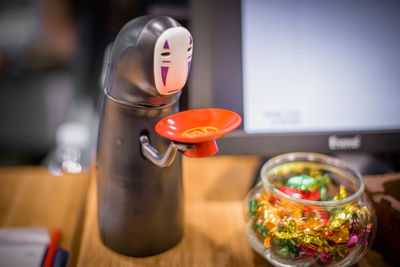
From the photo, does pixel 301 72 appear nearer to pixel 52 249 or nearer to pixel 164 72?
pixel 164 72

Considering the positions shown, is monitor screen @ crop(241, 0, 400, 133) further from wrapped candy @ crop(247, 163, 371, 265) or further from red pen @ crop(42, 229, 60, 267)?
red pen @ crop(42, 229, 60, 267)

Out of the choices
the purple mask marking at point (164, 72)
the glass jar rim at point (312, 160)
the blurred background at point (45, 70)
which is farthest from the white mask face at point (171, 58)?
the blurred background at point (45, 70)

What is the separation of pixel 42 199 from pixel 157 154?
0.29 meters

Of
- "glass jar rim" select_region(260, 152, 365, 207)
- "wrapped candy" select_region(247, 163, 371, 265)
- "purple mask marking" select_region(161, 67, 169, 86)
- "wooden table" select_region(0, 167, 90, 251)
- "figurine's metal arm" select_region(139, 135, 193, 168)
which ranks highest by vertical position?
"purple mask marking" select_region(161, 67, 169, 86)

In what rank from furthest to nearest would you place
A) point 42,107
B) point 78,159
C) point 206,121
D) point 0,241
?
point 42,107
point 78,159
point 0,241
point 206,121

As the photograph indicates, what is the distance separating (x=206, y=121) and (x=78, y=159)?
409 mm

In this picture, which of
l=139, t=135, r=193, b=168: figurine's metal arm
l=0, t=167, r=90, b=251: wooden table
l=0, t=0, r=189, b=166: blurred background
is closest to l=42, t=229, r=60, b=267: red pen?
l=0, t=167, r=90, b=251: wooden table

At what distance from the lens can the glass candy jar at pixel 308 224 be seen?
0.33 m

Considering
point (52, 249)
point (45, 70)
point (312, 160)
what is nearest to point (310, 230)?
point (312, 160)

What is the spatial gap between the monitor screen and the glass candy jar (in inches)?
4.0

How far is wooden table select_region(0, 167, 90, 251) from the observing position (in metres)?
0.48

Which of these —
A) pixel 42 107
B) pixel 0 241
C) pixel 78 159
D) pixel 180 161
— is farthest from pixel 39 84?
pixel 180 161

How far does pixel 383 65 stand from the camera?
1.49 ft

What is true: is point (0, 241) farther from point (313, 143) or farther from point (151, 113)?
point (313, 143)
